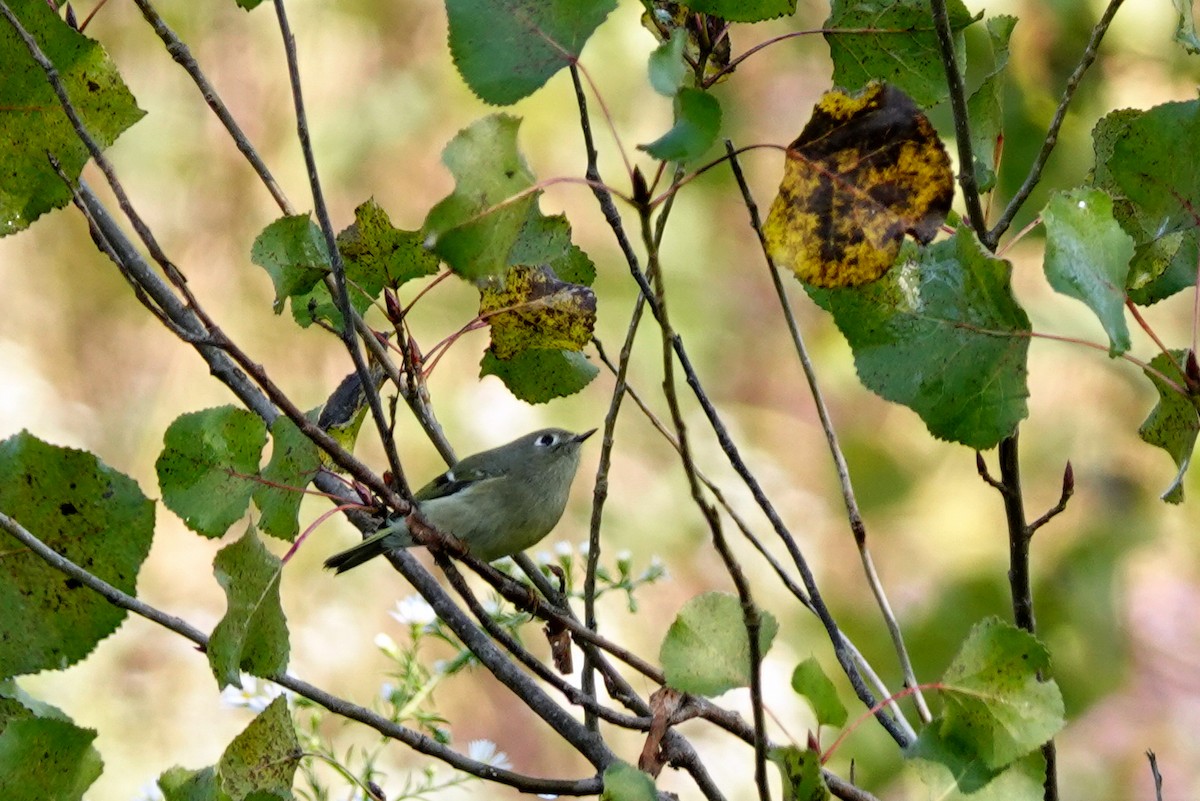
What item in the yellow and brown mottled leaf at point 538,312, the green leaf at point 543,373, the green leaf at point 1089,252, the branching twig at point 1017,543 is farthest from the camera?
the green leaf at point 543,373

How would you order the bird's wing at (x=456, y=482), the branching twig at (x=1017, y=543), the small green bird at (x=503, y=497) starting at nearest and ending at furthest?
the branching twig at (x=1017, y=543), the small green bird at (x=503, y=497), the bird's wing at (x=456, y=482)

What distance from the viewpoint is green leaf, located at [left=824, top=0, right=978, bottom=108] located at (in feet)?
3.42

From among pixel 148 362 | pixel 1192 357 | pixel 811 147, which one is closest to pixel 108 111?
pixel 811 147

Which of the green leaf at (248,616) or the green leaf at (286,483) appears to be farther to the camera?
the green leaf at (286,483)

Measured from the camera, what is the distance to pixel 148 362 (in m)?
4.14

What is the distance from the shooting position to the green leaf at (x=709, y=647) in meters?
0.83

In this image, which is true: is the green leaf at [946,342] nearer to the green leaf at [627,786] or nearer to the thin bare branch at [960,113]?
the thin bare branch at [960,113]

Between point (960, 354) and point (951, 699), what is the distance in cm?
23

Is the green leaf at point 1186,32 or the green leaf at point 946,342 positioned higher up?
the green leaf at point 1186,32

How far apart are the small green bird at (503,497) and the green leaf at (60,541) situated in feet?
3.06

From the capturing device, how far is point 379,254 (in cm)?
116

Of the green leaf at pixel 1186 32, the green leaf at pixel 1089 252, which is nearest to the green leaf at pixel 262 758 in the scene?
the green leaf at pixel 1089 252

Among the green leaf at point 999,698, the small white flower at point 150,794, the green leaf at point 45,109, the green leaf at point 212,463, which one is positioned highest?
the green leaf at point 45,109

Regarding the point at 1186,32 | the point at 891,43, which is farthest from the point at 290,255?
the point at 1186,32
